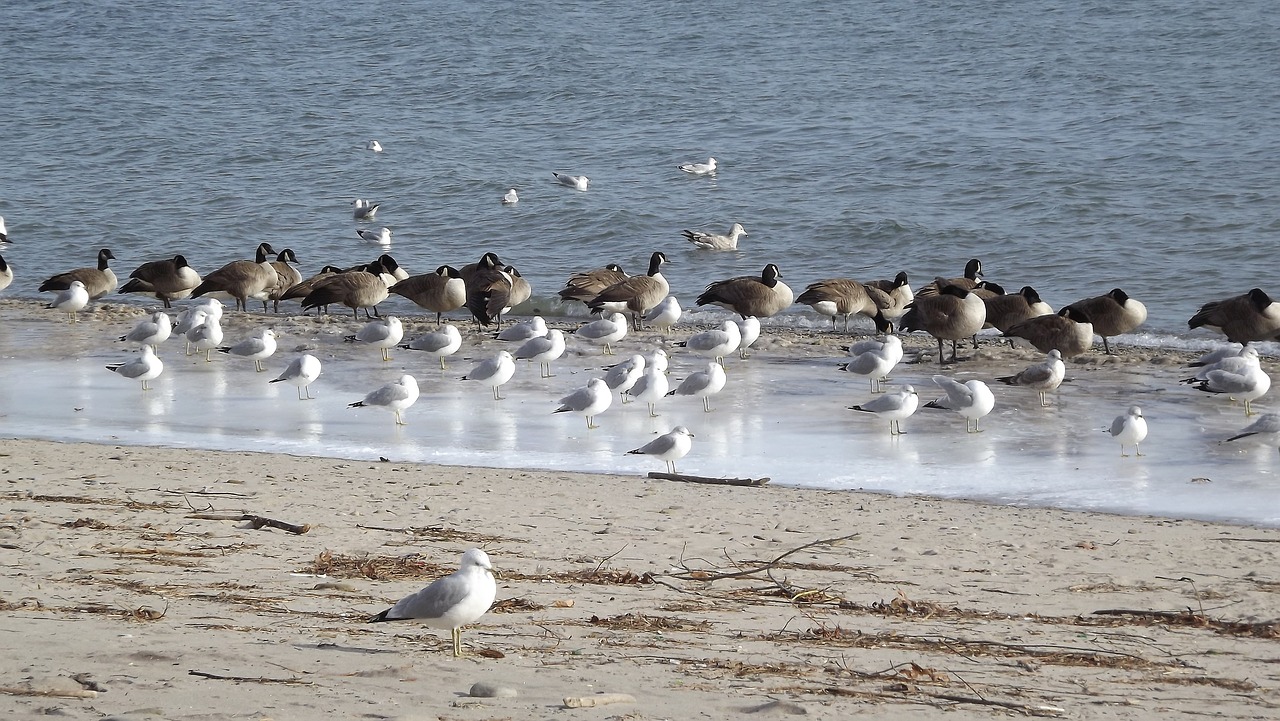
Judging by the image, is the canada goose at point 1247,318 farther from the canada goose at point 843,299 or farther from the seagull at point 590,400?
the seagull at point 590,400

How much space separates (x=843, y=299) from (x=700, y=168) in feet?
38.5

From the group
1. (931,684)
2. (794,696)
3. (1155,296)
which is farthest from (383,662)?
(1155,296)

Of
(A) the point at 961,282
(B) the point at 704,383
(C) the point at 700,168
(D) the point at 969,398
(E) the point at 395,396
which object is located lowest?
(E) the point at 395,396

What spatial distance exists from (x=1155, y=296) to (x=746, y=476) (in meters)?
10.4

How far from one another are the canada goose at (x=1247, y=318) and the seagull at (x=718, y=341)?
16.8ft

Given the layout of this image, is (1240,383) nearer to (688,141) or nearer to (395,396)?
(395,396)

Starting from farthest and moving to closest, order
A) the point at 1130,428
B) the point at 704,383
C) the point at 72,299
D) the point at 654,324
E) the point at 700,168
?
the point at 700,168 → the point at 72,299 → the point at 654,324 → the point at 704,383 → the point at 1130,428

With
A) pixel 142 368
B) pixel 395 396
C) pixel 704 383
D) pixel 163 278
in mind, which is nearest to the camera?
pixel 395 396

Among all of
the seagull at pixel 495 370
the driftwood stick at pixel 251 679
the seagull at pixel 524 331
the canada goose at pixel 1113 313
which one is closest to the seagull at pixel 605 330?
the seagull at pixel 524 331

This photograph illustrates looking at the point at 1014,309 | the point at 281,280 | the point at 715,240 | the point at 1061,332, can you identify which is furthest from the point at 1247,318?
the point at 281,280

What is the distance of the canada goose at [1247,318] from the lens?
1427 centimetres

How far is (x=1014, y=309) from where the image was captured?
49.5ft

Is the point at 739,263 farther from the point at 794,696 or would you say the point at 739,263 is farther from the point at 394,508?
the point at 794,696

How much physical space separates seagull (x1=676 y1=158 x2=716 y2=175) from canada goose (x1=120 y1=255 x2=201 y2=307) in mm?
11597
